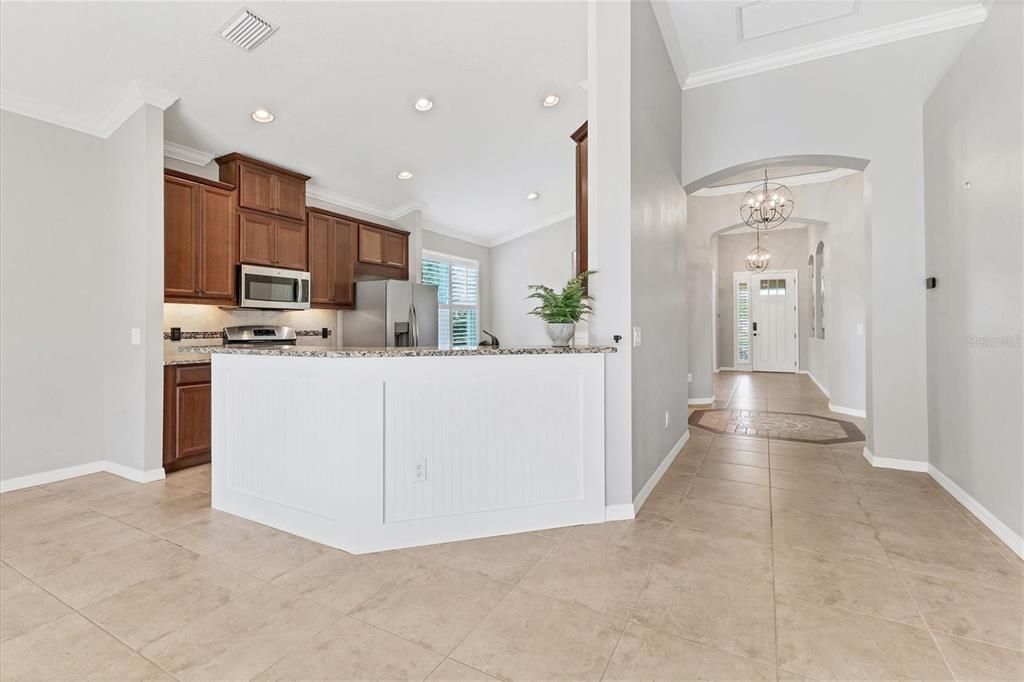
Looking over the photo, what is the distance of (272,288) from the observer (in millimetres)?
4477

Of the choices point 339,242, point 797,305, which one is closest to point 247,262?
point 339,242

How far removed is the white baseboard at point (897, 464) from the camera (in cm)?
341

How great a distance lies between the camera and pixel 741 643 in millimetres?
1573

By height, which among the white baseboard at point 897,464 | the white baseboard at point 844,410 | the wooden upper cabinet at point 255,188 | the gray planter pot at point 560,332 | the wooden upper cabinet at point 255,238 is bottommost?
the white baseboard at point 897,464

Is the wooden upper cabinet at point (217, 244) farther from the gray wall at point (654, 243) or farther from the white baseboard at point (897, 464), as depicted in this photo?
the white baseboard at point (897, 464)

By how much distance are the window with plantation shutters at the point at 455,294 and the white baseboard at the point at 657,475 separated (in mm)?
3859

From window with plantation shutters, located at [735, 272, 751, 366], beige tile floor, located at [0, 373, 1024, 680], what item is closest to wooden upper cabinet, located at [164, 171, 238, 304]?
beige tile floor, located at [0, 373, 1024, 680]

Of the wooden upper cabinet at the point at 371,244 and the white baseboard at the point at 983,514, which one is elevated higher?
the wooden upper cabinet at the point at 371,244

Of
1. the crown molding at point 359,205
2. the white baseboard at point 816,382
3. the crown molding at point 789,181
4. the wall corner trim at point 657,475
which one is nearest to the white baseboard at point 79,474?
the crown molding at point 359,205

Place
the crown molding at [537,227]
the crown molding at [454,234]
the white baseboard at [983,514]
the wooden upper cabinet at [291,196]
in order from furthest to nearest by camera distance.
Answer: the crown molding at [537,227]
the crown molding at [454,234]
the wooden upper cabinet at [291,196]
the white baseboard at [983,514]

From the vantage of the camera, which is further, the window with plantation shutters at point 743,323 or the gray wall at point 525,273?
the window with plantation shutters at point 743,323

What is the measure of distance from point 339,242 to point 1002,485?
5541mm

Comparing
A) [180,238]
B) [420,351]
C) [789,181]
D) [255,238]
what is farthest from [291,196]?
[789,181]

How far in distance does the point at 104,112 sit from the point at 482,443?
3881 millimetres
